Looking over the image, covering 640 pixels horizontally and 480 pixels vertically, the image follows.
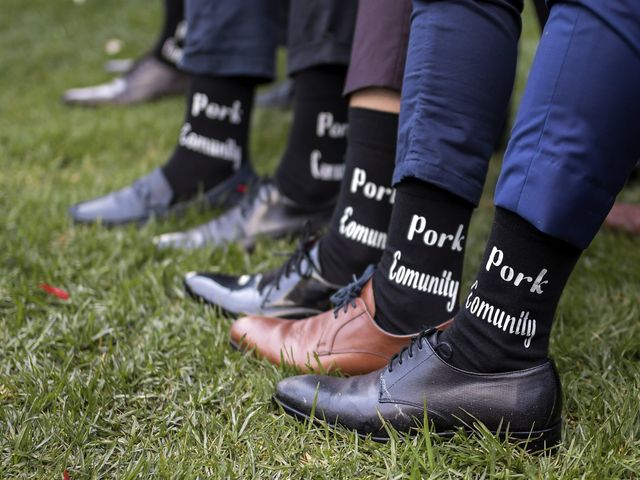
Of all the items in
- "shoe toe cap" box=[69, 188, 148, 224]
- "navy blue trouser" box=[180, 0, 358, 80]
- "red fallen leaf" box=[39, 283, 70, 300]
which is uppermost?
"navy blue trouser" box=[180, 0, 358, 80]

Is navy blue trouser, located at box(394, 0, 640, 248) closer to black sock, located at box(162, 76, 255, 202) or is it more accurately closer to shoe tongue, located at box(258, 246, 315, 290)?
shoe tongue, located at box(258, 246, 315, 290)

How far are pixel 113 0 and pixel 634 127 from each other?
4881 mm

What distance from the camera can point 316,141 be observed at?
64.1 inches

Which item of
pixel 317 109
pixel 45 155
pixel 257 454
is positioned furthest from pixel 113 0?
pixel 257 454

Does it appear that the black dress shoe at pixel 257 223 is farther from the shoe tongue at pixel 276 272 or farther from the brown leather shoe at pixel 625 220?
the brown leather shoe at pixel 625 220

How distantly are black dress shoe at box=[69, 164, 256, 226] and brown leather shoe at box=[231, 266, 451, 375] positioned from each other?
0.73 m

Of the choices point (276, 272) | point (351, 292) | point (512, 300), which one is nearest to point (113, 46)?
point (276, 272)

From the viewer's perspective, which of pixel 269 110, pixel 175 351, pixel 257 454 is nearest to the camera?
pixel 257 454

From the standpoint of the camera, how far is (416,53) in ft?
3.44

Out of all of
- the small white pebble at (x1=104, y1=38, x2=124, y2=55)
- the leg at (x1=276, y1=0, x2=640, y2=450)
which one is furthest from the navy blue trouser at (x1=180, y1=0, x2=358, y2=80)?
the small white pebble at (x1=104, y1=38, x2=124, y2=55)

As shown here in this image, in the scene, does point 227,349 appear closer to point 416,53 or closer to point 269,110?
point 416,53

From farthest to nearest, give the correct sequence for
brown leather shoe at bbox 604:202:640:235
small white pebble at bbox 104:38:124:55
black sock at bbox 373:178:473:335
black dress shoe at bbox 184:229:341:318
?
1. small white pebble at bbox 104:38:124:55
2. brown leather shoe at bbox 604:202:640:235
3. black dress shoe at bbox 184:229:341:318
4. black sock at bbox 373:178:473:335

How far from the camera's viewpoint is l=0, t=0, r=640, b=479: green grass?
965 millimetres

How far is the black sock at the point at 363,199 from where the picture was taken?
1.24 meters
